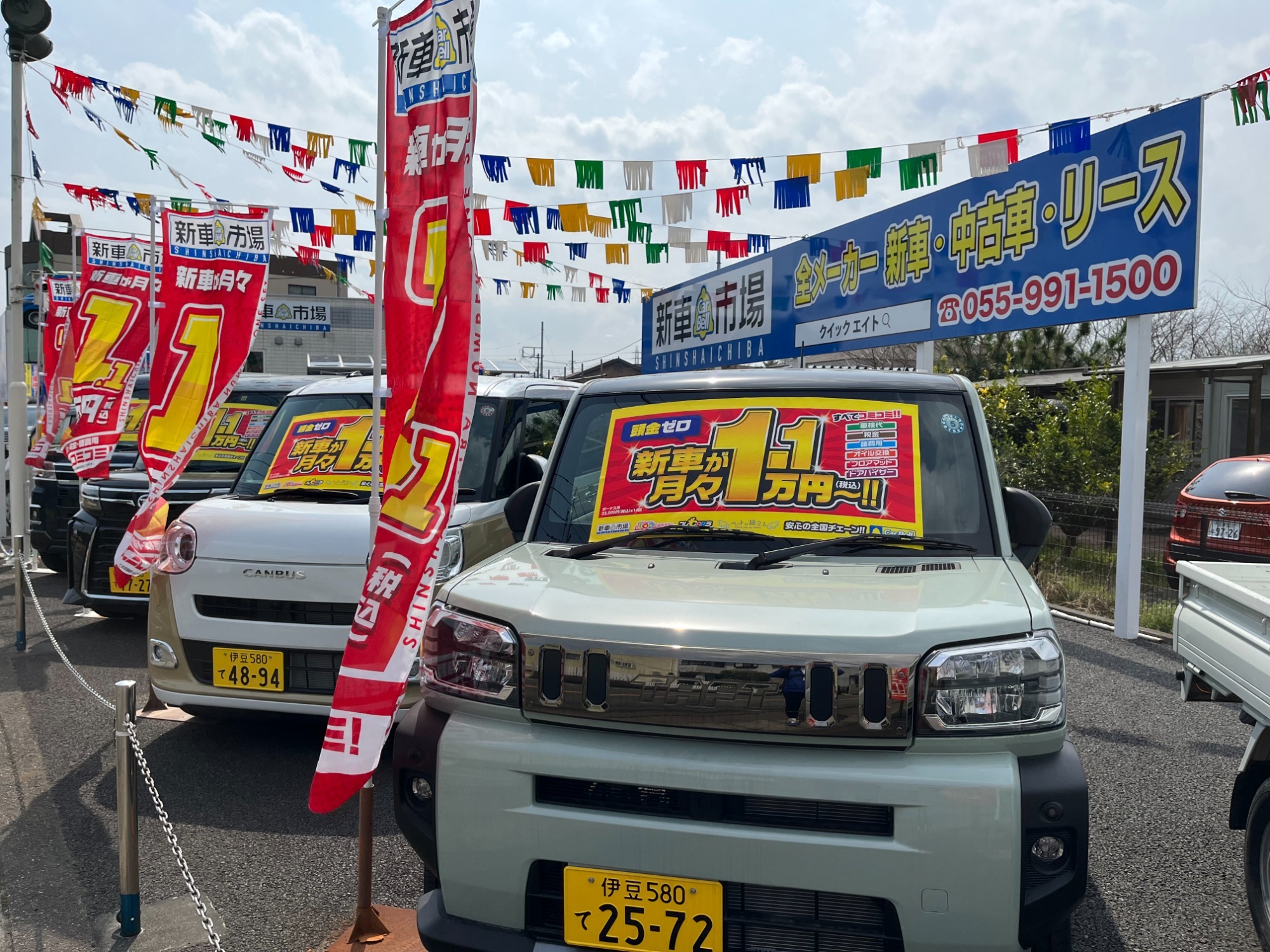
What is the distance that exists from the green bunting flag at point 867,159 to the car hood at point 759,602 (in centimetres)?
728

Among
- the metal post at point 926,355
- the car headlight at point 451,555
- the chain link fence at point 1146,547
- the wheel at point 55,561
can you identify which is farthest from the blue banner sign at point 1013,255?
the wheel at point 55,561

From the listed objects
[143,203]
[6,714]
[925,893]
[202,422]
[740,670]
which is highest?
[143,203]

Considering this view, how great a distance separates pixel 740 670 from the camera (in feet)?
6.90

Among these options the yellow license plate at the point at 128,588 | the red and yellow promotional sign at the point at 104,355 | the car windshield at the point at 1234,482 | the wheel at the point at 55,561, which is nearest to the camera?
the yellow license plate at the point at 128,588

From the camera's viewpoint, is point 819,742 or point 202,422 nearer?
point 819,742

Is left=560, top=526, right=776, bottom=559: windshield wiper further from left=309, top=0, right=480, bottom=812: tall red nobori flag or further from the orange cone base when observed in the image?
the orange cone base

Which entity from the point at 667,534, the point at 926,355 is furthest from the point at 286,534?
the point at 926,355

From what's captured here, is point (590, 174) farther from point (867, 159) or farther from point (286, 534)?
point (286, 534)

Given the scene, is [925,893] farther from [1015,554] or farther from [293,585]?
[293,585]

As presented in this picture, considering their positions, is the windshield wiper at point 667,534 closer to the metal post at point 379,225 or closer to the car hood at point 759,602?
the car hood at point 759,602

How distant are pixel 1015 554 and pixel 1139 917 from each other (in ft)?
4.06

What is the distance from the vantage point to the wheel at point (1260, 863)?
2734 millimetres


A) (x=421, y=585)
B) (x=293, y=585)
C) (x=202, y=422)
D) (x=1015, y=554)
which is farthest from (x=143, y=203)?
(x=1015, y=554)

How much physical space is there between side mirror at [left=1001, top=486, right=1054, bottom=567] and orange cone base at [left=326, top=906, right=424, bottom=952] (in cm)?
225
